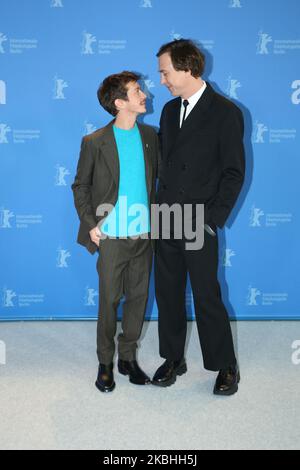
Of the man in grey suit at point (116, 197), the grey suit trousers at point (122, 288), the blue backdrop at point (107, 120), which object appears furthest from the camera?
the blue backdrop at point (107, 120)

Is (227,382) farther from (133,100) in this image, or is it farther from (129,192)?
(133,100)

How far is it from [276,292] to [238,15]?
1.86m

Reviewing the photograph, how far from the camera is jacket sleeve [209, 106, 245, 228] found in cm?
234

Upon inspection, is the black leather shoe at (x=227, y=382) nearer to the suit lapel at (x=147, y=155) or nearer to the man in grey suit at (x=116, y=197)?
the man in grey suit at (x=116, y=197)

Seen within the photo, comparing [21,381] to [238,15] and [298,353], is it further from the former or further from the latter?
[238,15]

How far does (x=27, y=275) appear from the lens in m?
3.52

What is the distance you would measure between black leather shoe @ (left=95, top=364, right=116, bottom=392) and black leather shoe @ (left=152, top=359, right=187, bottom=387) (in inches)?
8.9

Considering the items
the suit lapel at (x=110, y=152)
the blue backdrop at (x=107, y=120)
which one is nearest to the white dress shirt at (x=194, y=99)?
the suit lapel at (x=110, y=152)

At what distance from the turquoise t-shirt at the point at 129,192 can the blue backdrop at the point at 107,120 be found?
2.95 feet

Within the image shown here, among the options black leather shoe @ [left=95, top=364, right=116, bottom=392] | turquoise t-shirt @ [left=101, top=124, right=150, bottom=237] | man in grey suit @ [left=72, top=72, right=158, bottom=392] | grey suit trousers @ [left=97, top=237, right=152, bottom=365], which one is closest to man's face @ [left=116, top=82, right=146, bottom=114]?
man in grey suit @ [left=72, top=72, right=158, bottom=392]

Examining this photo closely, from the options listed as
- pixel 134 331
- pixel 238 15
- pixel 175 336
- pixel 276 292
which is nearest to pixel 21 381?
pixel 134 331

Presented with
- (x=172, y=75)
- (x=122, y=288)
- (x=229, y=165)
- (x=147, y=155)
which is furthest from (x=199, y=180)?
(x=122, y=288)

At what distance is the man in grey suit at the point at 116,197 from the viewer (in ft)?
8.02

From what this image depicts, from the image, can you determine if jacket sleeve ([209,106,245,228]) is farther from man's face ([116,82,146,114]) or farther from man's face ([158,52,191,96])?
man's face ([116,82,146,114])
